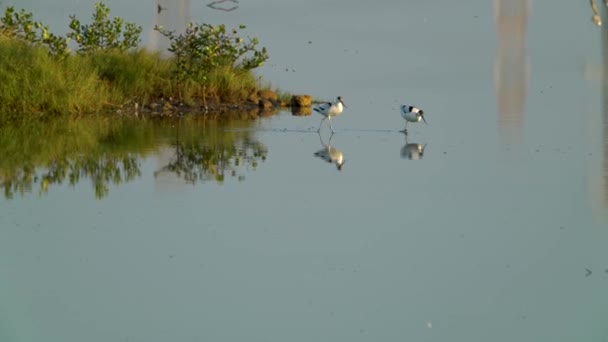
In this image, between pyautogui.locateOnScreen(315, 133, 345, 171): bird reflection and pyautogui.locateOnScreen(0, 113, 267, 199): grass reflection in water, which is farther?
pyautogui.locateOnScreen(315, 133, 345, 171): bird reflection

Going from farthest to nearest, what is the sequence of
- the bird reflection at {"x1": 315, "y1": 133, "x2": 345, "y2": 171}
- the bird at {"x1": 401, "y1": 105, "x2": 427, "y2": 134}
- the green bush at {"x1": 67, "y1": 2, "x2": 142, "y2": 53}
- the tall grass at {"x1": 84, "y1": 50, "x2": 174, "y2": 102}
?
the green bush at {"x1": 67, "y1": 2, "x2": 142, "y2": 53} < the tall grass at {"x1": 84, "y1": 50, "x2": 174, "y2": 102} < the bird at {"x1": 401, "y1": 105, "x2": 427, "y2": 134} < the bird reflection at {"x1": 315, "y1": 133, "x2": 345, "y2": 171}

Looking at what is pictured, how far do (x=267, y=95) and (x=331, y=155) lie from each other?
5.15 m

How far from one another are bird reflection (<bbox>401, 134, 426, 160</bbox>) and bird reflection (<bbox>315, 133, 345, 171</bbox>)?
678 mm

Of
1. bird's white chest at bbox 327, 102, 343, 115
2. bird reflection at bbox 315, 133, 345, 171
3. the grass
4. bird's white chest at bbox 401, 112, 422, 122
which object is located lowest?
bird reflection at bbox 315, 133, 345, 171

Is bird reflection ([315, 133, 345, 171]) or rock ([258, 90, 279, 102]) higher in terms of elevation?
rock ([258, 90, 279, 102])

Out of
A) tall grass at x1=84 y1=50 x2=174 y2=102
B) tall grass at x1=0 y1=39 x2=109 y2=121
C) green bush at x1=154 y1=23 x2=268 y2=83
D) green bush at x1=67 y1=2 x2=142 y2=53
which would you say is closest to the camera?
tall grass at x1=0 y1=39 x2=109 y2=121

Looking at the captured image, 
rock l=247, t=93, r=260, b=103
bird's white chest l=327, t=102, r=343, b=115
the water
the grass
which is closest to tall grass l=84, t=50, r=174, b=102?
the grass

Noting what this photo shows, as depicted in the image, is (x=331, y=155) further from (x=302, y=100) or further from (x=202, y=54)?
(x=302, y=100)

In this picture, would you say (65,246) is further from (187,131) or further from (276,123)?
(276,123)

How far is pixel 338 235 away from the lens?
10719mm

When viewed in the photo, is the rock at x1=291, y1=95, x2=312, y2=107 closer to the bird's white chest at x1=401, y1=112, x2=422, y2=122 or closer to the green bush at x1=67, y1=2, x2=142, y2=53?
the green bush at x1=67, y1=2, x2=142, y2=53

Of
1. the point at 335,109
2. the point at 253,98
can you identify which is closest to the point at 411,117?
the point at 335,109

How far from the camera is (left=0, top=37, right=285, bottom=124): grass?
17.9 meters

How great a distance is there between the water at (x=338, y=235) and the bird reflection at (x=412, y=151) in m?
0.06
